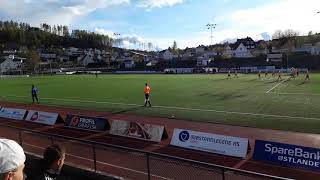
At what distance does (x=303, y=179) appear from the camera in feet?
44.0

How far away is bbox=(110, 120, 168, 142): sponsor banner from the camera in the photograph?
19562mm

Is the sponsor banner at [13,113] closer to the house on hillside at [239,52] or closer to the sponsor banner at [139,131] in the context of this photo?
the sponsor banner at [139,131]

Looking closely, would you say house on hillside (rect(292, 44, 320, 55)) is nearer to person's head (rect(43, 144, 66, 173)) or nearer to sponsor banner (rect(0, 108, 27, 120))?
sponsor banner (rect(0, 108, 27, 120))

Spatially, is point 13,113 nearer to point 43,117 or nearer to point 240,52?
point 43,117

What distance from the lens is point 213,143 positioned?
16.7 meters

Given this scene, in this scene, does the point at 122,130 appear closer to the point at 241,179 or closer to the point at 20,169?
the point at 241,179

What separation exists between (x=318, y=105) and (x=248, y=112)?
6112mm

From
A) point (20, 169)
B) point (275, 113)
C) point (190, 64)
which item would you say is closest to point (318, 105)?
point (275, 113)

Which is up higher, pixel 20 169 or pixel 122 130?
pixel 20 169

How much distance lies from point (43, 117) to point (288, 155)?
678 inches

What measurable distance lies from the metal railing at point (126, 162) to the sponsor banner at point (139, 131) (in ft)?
13.5

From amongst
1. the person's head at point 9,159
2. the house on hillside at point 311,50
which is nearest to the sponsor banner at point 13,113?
the person's head at point 9,159

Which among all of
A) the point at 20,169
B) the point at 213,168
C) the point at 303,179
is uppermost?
the point at 20,169

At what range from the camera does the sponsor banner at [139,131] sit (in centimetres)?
1956
